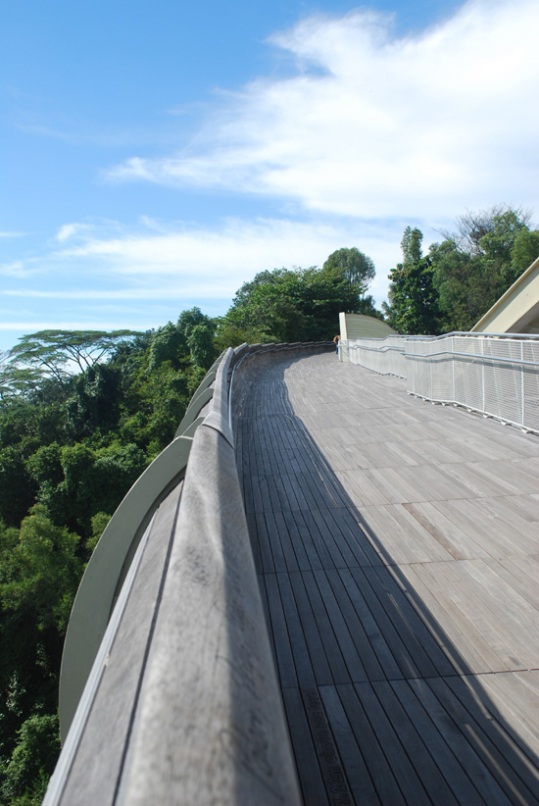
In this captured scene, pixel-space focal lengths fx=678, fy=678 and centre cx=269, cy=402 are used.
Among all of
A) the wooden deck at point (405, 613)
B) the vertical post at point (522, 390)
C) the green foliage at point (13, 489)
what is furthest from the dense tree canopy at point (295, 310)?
the wooden deck at point (405, 613)

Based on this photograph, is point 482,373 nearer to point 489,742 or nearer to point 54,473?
point 489,742

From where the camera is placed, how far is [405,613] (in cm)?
438

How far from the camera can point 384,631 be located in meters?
4.12

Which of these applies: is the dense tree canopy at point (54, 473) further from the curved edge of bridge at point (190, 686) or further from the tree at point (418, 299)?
the curved edge of bridge at point (190, 686)

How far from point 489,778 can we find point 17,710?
33736 mm

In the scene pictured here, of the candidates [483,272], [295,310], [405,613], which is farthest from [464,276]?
[405,613]

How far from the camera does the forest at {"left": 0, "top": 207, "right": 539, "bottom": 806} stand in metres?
32.8

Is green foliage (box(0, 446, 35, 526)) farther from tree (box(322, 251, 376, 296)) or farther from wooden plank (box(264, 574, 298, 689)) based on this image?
tree (box(322, 251, 376, 296))

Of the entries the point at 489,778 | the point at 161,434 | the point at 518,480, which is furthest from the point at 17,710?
the point at 489,778

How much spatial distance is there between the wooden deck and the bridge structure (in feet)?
0.05

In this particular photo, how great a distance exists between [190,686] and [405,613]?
11.8 feet

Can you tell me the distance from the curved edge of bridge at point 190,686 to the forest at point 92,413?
26.5 metres

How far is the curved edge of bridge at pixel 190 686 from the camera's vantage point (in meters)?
0.92

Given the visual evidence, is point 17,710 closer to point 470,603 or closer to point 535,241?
point 470,603
